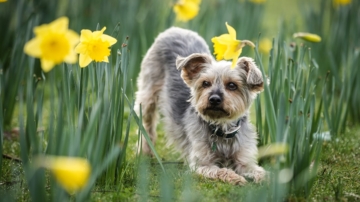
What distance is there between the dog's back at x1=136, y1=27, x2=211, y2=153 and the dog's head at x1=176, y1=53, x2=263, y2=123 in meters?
0.45

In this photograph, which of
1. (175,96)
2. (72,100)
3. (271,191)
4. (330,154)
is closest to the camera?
(271,191)

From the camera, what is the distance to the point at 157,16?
6.07 metres

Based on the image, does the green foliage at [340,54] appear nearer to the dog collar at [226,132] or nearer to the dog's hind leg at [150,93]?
the dog collar at [226,132]

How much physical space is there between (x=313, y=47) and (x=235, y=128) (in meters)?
2.19

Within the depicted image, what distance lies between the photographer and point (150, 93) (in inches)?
189

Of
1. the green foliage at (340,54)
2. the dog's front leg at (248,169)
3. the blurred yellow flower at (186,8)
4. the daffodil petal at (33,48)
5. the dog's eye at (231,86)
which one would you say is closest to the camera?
the daffodil petal at (33,48)

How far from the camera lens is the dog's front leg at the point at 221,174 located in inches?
133

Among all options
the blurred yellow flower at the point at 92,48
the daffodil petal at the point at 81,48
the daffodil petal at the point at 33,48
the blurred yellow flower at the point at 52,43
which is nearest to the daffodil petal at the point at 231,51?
the blurred yellow flower at the point at 92,48

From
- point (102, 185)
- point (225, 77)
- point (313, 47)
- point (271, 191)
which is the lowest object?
point (102, 185)

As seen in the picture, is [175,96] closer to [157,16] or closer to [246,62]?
[246,62]

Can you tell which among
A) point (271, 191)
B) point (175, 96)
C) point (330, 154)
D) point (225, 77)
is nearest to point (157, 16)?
point (175, 96)

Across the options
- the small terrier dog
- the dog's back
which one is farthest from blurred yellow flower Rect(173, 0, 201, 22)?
the small terrier dog

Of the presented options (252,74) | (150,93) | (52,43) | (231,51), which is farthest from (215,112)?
(52,43)

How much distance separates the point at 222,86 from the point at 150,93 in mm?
1196
